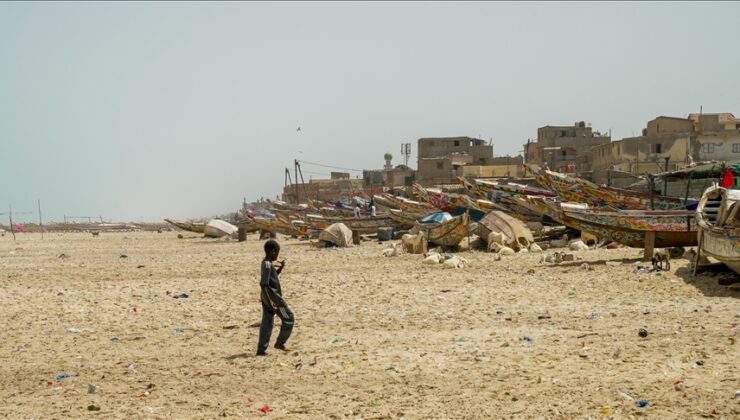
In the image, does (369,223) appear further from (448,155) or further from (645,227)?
(448,155)

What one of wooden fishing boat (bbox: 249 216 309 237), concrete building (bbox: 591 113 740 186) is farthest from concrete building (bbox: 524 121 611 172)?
wooden fishing boat (bbox: 249 216 309 237)

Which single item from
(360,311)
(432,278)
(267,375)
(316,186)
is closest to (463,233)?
(432,278)

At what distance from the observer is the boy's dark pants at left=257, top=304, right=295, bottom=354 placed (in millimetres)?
8391

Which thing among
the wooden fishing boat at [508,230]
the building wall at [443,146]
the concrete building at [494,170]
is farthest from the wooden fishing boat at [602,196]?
the building wall at [443,146]

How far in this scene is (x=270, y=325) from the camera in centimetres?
848

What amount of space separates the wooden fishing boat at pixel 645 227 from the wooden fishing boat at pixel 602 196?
14.5 feet

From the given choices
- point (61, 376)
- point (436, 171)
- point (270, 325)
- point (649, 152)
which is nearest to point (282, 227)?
point (436, 171)

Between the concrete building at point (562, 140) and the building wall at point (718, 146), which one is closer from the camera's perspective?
the building wall at point (718, 146)

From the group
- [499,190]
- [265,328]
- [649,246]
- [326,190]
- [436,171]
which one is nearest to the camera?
[265,328]

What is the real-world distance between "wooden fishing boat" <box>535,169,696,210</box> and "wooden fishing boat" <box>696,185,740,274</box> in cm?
759

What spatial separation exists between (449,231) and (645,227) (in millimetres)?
6948

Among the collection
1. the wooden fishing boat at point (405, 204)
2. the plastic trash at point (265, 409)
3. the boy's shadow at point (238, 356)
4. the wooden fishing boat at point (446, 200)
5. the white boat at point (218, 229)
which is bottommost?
the white boat at point (218, 229)

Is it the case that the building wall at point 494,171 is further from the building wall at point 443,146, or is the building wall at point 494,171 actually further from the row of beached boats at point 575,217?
the row of beached boats at point 575,217

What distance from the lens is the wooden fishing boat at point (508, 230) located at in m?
21.2
